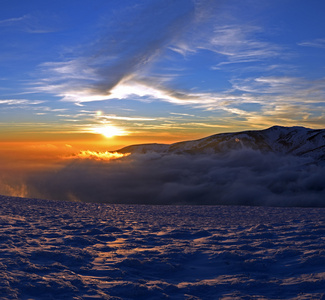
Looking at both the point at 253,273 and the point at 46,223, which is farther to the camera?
the point at 46,223

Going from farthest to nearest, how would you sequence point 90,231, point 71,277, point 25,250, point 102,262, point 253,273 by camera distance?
point 90,231 < point 25,250 < point 102,262 < point 253,273 < point 71,277

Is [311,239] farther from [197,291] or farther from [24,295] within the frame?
[24,295]

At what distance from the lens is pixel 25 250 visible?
12.9 metres

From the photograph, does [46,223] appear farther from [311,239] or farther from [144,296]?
[311,239]

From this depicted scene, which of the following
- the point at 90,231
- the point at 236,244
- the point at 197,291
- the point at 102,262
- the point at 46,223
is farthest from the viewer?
the point at 46,223

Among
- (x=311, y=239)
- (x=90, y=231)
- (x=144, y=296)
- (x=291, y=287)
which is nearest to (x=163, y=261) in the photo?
(x=144, y=296)

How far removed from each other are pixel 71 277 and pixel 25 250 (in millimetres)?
3981

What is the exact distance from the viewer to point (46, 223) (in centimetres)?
2023

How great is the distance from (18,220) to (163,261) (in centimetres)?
1289

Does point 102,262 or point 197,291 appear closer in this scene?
point 197,291

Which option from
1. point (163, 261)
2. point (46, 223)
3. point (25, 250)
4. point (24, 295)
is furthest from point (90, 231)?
point (24, 295)

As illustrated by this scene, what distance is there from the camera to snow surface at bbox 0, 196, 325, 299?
919cm

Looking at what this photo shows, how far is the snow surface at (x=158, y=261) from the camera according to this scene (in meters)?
9.19

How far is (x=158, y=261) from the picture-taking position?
12.3 metres
